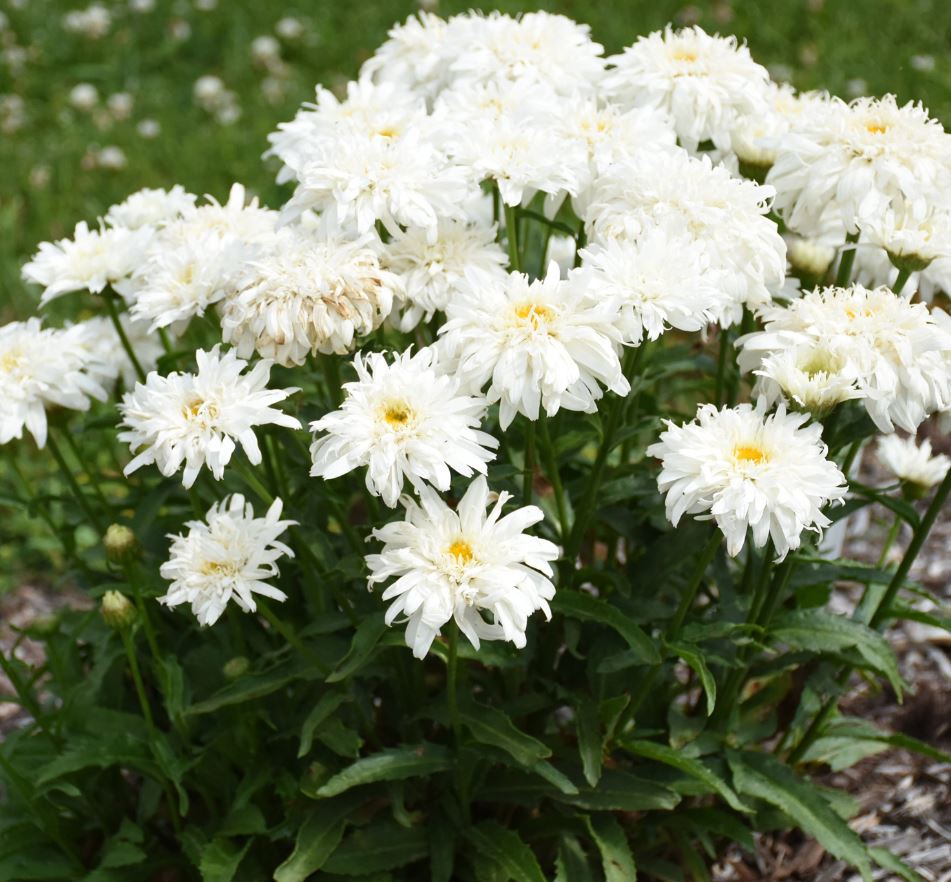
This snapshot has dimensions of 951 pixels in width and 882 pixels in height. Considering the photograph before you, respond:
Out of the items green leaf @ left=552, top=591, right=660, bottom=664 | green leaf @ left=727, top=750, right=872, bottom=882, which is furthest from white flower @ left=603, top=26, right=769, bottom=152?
green leaf @ left=727, top=750, right=872, bottom=882

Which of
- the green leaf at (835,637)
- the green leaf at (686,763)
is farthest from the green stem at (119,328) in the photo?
the green leaf at (835,637)

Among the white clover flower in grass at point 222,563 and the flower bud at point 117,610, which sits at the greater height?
the white clover flower in grass at point 222,563

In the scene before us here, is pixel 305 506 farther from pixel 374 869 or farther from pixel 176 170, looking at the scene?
pixel 176 170

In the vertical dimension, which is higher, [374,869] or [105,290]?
[105,290]

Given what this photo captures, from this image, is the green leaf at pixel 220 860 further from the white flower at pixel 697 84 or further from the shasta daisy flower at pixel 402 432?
the white flower at pixel 697 84

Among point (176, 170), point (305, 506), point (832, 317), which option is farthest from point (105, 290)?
point (176, 170)
